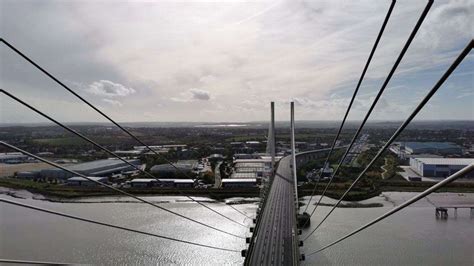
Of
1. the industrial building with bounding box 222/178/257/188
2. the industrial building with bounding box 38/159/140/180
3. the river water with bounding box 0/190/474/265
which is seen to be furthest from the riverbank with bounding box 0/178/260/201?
the river water with bounding box 0/190/474/265

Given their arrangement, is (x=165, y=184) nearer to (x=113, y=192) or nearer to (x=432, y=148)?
(x=113, y=192)

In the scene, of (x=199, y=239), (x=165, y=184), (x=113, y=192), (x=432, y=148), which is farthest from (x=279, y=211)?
(x=432, y=148)

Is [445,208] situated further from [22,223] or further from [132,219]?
[22,223]

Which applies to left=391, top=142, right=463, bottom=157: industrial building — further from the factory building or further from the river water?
the river water

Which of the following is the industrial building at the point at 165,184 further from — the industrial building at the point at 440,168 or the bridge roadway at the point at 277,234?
the industrial building at the point at 440,168

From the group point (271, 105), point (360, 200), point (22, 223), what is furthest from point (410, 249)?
point (271, 105)

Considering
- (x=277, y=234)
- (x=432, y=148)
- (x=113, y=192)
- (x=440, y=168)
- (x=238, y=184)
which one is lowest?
(x=113, y=192)

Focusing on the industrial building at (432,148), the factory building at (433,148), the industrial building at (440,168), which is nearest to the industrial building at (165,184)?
the industrial building at (440,168)
